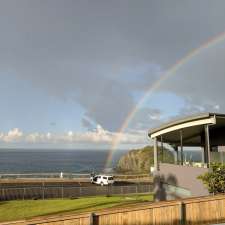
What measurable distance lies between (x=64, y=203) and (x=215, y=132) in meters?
16.8

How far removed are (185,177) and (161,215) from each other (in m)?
12.4

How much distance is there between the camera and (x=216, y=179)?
69.5ft

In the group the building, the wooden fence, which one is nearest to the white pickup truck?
the building

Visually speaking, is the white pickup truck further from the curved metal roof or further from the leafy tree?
the leafy tree

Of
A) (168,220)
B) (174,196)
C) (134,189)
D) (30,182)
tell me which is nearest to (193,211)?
(168,220)

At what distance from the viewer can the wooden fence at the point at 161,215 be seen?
47.9 feet

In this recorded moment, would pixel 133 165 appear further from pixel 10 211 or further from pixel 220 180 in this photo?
pixel 220 180

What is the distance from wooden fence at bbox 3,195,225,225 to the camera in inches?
575

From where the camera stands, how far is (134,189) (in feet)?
155

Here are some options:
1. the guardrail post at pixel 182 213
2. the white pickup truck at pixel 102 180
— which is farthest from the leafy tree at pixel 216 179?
the white pickup truck at pixel 102 180

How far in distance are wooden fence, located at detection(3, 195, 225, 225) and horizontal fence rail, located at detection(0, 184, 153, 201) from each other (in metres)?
28.7

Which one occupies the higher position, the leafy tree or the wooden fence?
the leafy tree

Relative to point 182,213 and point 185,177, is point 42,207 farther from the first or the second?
point 182,213

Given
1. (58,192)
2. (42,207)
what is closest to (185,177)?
(42,207)
